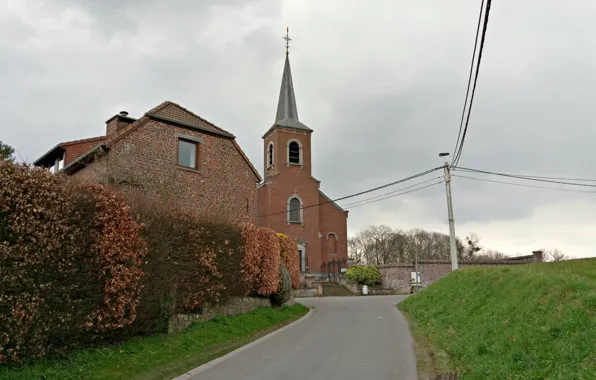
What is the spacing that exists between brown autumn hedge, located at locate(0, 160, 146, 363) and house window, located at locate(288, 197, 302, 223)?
32.8 metres

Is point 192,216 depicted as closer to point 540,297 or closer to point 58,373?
point 58,373

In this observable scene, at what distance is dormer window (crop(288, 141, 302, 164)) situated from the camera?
1709 inches

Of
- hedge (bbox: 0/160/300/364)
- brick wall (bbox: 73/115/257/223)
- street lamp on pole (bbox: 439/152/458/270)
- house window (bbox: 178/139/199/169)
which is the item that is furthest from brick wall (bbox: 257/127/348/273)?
hedge (bbox: 0/160/300/364)

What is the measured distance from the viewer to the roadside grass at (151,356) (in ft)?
22.1

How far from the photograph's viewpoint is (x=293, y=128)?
1730 inches

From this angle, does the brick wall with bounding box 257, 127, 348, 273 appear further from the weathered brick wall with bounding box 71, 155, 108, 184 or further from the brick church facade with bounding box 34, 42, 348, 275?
the weathered brick wall with bounding box 71, 155, 108, 184

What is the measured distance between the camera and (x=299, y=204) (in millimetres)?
41969

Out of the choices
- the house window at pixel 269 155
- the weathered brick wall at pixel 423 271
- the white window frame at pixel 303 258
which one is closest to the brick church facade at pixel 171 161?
the weathered brick wall at pixel 423 271

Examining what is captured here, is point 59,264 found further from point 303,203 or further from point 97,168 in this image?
point 303,203

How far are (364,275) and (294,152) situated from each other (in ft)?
48.4

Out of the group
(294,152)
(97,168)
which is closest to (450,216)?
(97,168)

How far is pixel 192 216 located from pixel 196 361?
377cm

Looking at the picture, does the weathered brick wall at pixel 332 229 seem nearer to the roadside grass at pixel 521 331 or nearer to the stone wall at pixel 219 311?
the stone wall at pixel 219 311

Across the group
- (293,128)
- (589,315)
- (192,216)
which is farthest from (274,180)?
(589,315)
